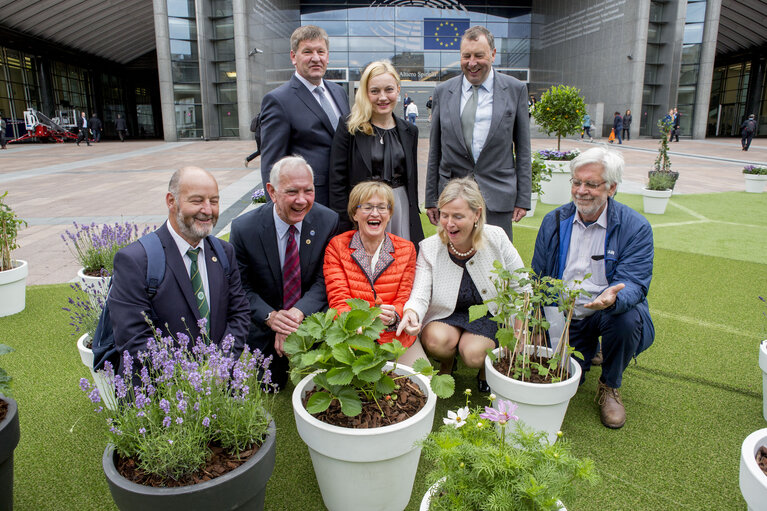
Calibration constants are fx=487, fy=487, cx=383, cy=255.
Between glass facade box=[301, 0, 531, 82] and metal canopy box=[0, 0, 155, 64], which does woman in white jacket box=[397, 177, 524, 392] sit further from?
glass facade box=[301, 0, 531, 82]

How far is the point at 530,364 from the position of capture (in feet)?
7.87

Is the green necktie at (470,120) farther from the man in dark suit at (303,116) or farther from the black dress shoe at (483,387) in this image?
the black dress shoe at (483,387)

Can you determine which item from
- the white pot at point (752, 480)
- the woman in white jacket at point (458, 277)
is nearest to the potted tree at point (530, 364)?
the woman in white jacket at point (458, 277)

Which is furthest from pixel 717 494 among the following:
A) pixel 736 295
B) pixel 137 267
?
pixel 736 295

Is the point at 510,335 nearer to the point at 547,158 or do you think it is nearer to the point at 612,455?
the point at 612,455

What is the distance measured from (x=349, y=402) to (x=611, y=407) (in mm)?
1611

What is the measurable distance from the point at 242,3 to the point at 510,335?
1063 inches

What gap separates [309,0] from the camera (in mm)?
33750

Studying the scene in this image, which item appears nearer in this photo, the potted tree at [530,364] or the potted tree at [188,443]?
the potted tree at [188,443]

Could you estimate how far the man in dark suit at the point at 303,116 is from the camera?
129 inches

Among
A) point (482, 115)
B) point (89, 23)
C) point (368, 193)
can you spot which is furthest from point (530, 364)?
point (89, 23)

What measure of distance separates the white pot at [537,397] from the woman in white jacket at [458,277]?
38cm

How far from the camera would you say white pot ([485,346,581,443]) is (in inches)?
85.0

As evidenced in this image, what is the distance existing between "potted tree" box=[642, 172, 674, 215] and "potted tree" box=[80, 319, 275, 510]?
8.40 m
